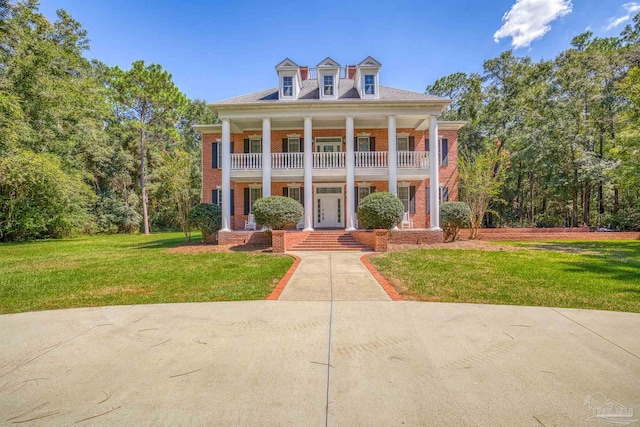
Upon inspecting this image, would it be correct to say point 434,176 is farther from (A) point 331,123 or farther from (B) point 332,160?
(A) point 331,123

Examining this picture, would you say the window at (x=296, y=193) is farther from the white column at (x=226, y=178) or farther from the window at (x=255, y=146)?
the white column at (x=226, y=178)

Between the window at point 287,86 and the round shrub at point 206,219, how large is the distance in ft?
23.2

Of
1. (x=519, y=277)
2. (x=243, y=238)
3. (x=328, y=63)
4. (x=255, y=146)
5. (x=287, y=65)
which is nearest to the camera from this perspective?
(x=519, y=277)

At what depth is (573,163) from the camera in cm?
2212

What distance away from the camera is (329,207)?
57.5 feet

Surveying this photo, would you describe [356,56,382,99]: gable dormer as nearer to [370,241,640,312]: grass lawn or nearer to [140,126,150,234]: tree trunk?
[370,241,640,312]: grass lawn

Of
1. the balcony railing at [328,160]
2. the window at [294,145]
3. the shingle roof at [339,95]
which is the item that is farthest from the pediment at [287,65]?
the balcony railing at [328,160]

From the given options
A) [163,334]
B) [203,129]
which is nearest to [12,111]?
[203,129]

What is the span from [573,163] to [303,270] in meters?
24.8

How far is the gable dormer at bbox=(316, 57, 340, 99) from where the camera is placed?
600 inches

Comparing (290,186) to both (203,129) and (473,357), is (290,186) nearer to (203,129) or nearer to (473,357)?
(203,129)

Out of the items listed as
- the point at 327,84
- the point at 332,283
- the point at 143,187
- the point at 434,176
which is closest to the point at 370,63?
the point at 327,84

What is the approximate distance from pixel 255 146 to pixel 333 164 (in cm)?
520

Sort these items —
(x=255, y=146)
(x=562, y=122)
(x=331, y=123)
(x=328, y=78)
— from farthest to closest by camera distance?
1. (x=562, y=122)
2. (x=255, y=146)
3. (x=331, y=123)
4. (x=328, y=78)
